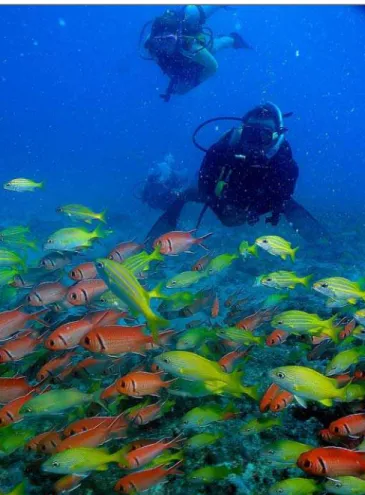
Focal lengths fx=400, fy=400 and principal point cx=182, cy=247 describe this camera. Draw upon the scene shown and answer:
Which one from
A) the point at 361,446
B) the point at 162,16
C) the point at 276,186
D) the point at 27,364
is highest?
the point at 162,16

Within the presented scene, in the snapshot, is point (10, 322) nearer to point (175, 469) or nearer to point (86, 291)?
point (86, 291)

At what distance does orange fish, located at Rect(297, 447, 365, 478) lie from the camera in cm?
237

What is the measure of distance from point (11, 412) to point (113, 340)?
2.99 feet

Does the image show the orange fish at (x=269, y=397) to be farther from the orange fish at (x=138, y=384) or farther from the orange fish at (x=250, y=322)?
the orange fish at (x=250, y=322)


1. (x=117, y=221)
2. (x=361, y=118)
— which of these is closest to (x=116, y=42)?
(x=361, y=118)

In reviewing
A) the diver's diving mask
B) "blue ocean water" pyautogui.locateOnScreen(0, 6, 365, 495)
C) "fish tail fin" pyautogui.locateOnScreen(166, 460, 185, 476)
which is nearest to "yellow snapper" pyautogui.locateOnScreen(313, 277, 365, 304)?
"blue ocean water" pyautogui.locateOnScreen(0, 6, 365, 495)

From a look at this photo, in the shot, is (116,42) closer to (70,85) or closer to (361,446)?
(70,85)

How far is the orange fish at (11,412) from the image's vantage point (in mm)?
2967

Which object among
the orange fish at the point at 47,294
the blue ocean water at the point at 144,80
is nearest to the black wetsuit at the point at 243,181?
the orange fish at the point at 47,294

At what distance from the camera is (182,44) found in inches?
420

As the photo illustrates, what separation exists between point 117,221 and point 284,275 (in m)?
14.2

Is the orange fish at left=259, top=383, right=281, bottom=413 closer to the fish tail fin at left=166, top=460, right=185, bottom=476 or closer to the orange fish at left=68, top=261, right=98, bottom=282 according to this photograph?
the fish tail fin at left=166, top=460, right=185, bottom=476

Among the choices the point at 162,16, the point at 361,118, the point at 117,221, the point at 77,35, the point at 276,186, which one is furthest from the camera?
the point at 77,35

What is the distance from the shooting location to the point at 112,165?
2338 inches
